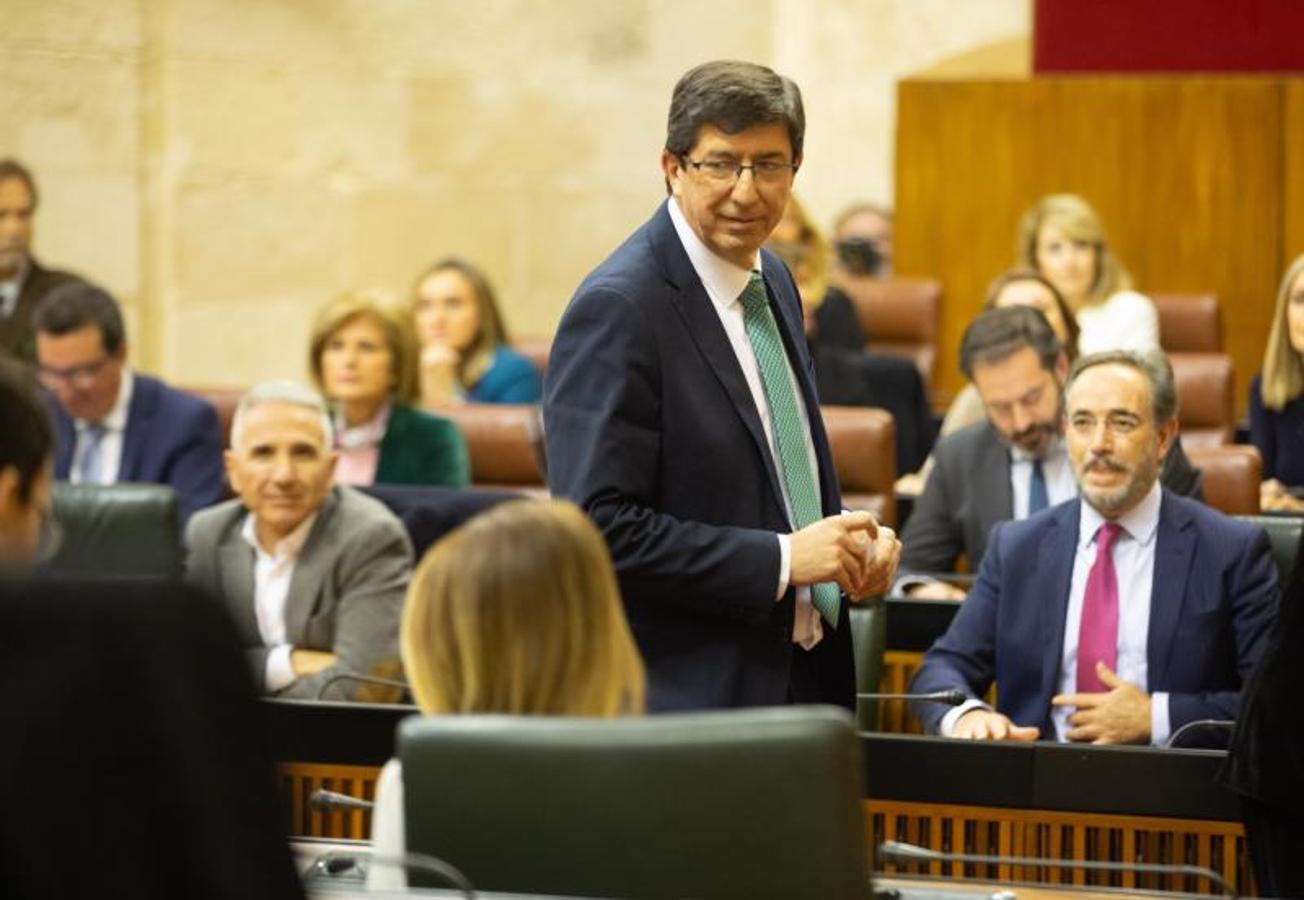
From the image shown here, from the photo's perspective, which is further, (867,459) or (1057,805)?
(867,459)

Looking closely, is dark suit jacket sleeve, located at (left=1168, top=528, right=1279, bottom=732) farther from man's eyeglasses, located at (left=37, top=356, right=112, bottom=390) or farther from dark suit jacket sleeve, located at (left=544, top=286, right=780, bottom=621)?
man's eyeglasses, located at (left=37, top=356, right=112, bottom=390)

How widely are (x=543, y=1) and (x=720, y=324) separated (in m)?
8.95

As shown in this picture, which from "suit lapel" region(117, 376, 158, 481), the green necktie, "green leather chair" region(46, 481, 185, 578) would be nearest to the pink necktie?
the green necktie

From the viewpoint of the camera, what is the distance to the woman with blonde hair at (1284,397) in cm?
670

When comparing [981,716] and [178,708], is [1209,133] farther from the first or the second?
[178,708]

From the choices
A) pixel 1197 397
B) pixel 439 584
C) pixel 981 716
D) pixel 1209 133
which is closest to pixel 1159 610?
pixel 981 716

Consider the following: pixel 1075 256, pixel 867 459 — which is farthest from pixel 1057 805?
pixel 1075 256

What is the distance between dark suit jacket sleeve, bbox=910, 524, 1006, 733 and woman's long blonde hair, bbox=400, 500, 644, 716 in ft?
6.72

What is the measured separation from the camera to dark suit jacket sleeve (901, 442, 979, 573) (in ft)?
18.0

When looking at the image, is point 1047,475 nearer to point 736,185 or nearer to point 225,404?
point 736,185

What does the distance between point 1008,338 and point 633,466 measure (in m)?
2.80

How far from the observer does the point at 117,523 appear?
4.98 metres

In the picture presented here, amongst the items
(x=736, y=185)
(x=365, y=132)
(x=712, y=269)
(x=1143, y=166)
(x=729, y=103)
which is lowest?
(x=712, y=269)

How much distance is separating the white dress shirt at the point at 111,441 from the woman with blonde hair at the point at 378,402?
0.51 metres
